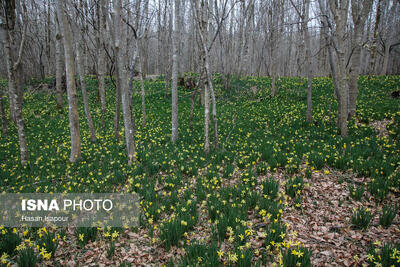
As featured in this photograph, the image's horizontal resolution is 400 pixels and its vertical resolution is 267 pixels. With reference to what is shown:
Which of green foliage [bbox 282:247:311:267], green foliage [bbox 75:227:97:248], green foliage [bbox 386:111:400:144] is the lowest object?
green foliage [bbox 75:227:97:248]

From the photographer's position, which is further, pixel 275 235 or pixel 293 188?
pixel 293 188

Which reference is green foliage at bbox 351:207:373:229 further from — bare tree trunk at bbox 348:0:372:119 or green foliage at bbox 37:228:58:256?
bare tree trunk at bbox 348:0:372:119

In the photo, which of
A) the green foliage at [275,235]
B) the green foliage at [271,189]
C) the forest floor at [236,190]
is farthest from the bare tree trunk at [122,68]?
the green foliage at [275,235]

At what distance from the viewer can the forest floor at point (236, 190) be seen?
9.38 ft

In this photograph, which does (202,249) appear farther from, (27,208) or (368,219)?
(27,208)

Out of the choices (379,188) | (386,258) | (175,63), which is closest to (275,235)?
(386,258)

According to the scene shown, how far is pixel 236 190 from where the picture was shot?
4.08 m

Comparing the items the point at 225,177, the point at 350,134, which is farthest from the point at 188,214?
the point at 350,134

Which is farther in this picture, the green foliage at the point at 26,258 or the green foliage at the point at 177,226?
the green foliage at the point at 177,226

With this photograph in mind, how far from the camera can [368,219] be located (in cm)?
309

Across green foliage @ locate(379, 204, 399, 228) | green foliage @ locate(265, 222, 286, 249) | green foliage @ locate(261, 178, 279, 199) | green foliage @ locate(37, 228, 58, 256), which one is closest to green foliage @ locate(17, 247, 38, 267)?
green foliage @ locate(37, 228, 58, 256)

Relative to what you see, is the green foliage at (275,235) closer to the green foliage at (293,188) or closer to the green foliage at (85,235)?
the green foliage at (293,188)

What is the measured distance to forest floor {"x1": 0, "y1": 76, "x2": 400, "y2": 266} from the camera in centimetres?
286

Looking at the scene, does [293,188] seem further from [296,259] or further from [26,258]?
[26,258]
